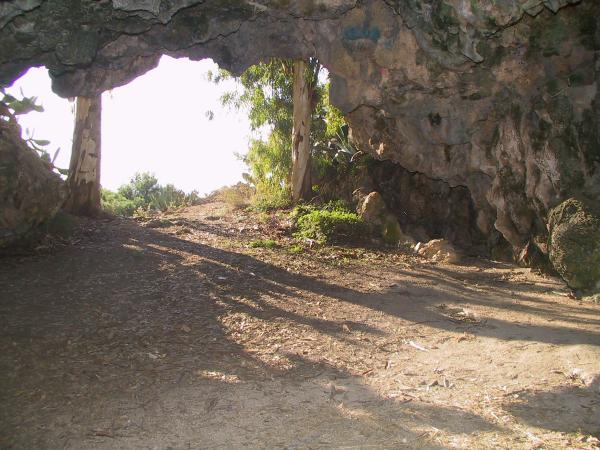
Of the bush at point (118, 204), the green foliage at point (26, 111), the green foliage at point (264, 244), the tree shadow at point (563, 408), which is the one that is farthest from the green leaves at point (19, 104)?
the tree shadow at point (563, 408)

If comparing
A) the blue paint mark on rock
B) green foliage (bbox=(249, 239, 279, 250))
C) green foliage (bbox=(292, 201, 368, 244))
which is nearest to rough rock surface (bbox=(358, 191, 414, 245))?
green foliage (bbox=(292, 201, 368, 244))

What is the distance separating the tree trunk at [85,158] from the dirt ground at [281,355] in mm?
2085

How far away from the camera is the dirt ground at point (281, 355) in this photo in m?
3.95

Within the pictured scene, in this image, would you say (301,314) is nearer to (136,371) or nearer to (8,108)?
(136,371)

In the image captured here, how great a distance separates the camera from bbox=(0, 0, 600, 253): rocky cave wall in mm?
6770

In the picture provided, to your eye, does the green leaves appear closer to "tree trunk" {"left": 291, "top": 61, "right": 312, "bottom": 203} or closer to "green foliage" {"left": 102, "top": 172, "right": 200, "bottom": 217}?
"green foliage" {"left": 102, "top": 172, "right": 200, "bottom": 217}

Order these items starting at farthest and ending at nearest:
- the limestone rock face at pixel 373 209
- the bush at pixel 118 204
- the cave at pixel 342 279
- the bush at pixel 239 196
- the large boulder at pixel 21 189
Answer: the bush at pixel 118 204 < the bush at pixel 239 196 < the limestone rock face at pixel 373 209 < the large boulder at pixel 21 189 < the cave at pixel 342 279


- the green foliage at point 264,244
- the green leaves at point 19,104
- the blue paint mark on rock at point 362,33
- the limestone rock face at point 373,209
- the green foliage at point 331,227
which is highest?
the blue paint mark on rock at point 362,33

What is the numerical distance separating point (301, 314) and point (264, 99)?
9241 mm

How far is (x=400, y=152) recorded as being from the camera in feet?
37.4

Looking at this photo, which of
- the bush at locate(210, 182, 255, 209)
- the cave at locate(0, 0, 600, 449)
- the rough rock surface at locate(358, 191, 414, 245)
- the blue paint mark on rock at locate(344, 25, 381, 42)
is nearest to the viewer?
the cave at locate(0, 0, 600, 449)

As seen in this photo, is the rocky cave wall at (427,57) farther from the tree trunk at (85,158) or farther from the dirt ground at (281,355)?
the tree trunk at (85,158)

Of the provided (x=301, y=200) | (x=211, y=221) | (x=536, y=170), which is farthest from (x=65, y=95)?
(x=536, y=170)

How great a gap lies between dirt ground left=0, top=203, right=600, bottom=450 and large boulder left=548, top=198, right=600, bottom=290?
0.37 meters
